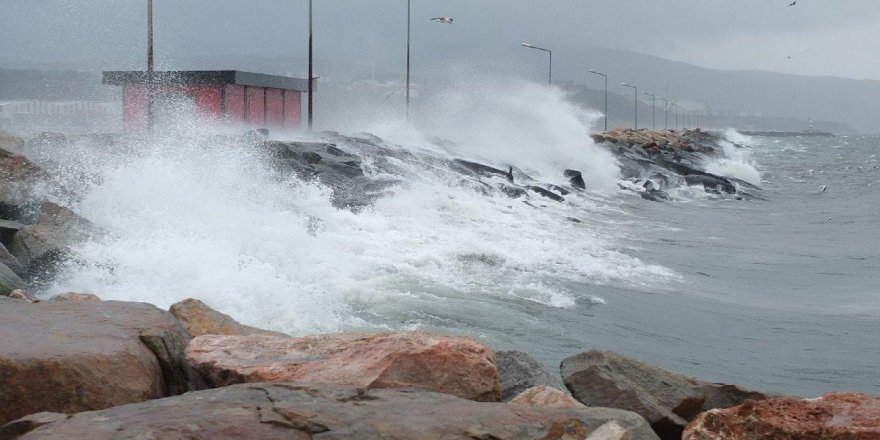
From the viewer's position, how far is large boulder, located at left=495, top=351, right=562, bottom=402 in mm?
5621

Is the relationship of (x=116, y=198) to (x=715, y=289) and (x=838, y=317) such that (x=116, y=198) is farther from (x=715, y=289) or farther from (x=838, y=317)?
(x=838, y=317)

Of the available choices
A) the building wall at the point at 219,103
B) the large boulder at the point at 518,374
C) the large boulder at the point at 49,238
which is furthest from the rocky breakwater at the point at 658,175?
the large boulder at the point at 518,374

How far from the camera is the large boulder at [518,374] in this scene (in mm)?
5621

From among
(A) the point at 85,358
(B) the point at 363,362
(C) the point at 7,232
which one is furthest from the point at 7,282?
(B) the point at 363,362

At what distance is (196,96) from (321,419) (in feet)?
91.9

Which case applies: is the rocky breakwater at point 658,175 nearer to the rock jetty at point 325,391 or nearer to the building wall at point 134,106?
the building wall at point 134,106

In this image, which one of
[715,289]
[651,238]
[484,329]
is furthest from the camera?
[651,238]

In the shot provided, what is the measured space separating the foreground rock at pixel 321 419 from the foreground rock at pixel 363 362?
13.7 inches

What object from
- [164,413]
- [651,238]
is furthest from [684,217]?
[164,413]

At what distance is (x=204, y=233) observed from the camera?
1186 centimetres

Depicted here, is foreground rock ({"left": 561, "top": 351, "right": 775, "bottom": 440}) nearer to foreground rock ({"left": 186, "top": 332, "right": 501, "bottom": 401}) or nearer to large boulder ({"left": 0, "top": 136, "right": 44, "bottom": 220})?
foreground rock ({"left": 186, "top": 332, "right": 501, "bottom": 401})

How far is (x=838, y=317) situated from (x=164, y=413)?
10256 millimetres

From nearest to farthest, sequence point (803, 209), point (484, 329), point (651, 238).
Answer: point (484, 329) < point (651, 238) < point (803, 209)

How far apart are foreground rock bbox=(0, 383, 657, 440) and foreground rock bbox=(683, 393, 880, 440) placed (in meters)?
0.47
